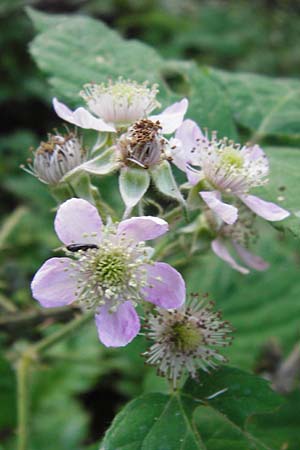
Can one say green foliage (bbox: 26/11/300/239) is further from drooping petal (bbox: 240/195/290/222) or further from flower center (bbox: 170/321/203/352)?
flower center (bbox: 170/321/203/352)

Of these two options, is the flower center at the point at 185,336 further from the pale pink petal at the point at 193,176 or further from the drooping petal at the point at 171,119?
the drooping petal at the point at 171,119

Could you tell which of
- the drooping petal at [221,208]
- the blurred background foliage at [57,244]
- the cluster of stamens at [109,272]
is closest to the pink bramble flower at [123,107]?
the drooping petal at [221,208]

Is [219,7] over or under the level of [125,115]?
under

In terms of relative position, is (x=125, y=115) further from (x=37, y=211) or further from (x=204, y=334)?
(x=37, y=211)

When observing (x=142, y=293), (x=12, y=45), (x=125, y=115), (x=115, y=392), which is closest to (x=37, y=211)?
(x=115, y=392)

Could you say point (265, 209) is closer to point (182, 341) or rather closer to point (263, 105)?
point (182, 341)

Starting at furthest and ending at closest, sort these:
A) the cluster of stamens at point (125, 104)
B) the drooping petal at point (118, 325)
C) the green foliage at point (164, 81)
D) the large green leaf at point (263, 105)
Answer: the large green leaf at point (263, 105), the green foliage at point (164, 81), the cluster of stamens at point (125, 104), the drooping petal at point (118, 325)
